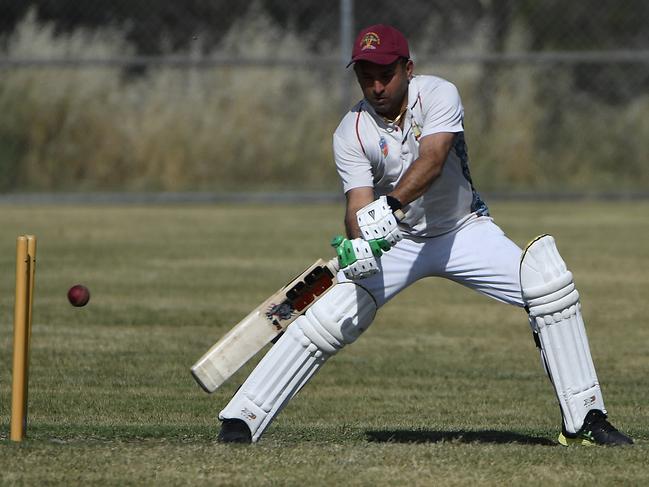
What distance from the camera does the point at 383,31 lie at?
586 centimetres

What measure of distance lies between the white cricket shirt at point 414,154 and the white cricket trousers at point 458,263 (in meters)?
0.07

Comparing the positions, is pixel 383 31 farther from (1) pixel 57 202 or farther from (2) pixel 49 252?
(1) pixel 57 202

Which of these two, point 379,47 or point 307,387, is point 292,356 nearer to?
point 379,47

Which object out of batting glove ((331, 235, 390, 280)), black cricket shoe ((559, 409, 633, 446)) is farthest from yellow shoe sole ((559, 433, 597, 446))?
batting glove ((331, 235, 390, 280))

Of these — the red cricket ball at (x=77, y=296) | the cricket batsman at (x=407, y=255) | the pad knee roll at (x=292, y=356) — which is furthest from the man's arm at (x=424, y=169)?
the red cricket ball at (x=77, y=296)

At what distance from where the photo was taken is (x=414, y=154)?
19.8 ft

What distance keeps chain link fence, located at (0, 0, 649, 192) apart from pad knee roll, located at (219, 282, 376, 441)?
13107 mm

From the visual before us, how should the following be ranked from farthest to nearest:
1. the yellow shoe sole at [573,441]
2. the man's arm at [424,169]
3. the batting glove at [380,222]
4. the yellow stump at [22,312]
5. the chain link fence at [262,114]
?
the chain link fence at [262,114]
the yellow shoe sole at [573,441]
the man's arm at [424,169]
the batting glove at [380,222]
the yellow stump at [22,312]

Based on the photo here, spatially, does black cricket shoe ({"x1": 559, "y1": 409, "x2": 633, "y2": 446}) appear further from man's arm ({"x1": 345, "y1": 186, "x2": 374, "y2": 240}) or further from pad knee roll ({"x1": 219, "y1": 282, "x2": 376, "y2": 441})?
man's arm ({"x1": 345, "y1": 186, "x2": 374, "y2": 240})

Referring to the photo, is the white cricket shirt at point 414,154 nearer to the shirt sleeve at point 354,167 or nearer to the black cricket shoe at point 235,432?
the shirt sleeve at point 354,167

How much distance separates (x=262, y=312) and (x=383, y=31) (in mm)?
1317

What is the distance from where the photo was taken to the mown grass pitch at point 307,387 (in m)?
5.25

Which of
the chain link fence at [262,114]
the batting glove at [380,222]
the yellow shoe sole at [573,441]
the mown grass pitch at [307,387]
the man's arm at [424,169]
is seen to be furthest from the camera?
the chain link fence at [262,114]

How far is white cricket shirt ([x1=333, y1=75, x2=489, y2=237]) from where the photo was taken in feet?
19.6
